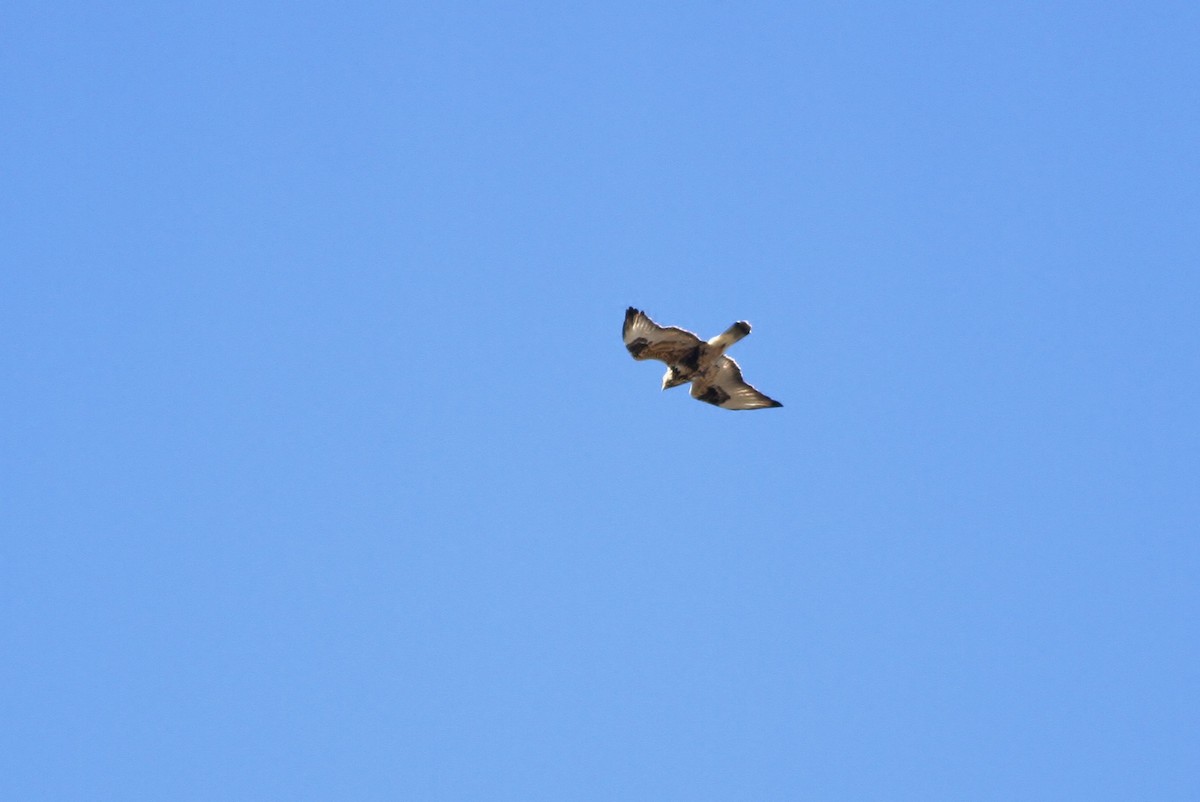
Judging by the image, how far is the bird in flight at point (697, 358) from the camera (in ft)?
84.8

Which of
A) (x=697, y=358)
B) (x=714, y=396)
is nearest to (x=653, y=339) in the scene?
(x=697, y=358)

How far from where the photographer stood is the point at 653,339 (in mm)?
26047

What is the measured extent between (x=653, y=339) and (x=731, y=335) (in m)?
1.32

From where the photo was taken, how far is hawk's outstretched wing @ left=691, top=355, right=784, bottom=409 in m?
27.0

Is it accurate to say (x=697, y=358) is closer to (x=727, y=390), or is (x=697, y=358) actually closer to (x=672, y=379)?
(x=672, y=379)

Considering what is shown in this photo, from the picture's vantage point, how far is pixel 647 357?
26.6 meters

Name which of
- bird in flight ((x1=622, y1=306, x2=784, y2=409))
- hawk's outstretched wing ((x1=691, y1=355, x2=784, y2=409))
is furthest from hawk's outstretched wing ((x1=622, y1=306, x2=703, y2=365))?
hawk's outstretched wing ((x1=691, y1=355, x2=784, y2=409))

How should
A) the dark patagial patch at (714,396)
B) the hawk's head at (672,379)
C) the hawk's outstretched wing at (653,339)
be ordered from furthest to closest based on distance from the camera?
the dark patagial patch at (714,396) < the hawk's head at (672,379) < the hawk's outstretched wing at (653,339)

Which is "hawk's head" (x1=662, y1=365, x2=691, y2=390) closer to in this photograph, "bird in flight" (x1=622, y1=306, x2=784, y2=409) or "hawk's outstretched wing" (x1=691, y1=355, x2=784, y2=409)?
"bird in flight" (x1=622, y1=306, x2=784, y2=409)

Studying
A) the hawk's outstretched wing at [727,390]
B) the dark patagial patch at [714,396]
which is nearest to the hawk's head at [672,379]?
the hawk's outstretched wing at [727,390]

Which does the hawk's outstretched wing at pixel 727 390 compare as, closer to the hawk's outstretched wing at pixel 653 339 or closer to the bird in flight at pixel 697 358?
the bird in flight at pixel 697 358

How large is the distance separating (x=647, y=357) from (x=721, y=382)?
1.58 metres

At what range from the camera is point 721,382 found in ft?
89.6

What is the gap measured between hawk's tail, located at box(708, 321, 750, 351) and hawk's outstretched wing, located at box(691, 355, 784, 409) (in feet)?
1.78
